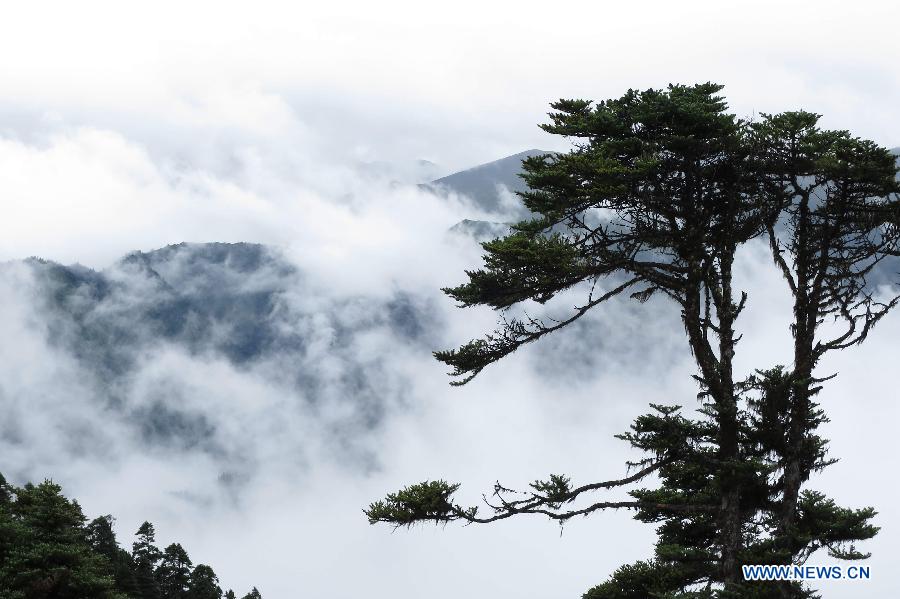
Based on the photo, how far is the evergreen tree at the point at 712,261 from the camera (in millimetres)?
18078

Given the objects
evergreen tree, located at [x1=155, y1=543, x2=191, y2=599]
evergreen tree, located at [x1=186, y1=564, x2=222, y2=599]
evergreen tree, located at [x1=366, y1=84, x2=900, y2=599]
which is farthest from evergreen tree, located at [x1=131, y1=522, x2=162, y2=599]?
evergreen tree, located at [x1=366, y1=84, x2=900, y2=599]

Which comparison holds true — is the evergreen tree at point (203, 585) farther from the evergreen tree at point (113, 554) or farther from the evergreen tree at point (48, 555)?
the evergreen tree at point (48, 555)

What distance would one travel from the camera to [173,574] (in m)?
66.6

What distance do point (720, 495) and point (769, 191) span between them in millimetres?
6953

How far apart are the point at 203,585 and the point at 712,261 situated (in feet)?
200

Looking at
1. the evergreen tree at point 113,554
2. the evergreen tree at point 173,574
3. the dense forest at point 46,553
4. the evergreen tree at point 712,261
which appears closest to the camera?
the evergreen tree at point 712,261

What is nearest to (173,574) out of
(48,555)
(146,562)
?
(146,562)

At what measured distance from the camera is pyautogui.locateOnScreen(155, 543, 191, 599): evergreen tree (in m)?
65.4

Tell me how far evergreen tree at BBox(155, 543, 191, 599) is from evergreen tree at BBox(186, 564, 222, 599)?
525 millimetres

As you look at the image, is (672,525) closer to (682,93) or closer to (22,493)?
(682,93)

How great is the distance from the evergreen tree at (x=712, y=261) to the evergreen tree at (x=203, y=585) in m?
55.9

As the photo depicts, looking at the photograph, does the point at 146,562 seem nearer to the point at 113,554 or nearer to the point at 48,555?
the point at 113,554

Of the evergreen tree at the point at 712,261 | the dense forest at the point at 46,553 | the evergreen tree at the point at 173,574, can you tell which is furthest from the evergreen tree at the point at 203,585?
the evergreen tree at the point at 712,261

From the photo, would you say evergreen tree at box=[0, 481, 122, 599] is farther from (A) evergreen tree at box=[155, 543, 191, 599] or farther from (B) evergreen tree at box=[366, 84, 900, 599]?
(A) evergreen tree at box=[155, 543, 191, 599]
